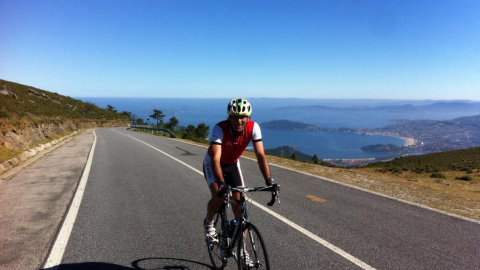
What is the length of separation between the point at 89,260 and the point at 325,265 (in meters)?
3.15

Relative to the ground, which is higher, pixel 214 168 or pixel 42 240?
pixel 214 168

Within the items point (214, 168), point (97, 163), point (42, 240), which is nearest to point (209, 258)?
point (214, 168)

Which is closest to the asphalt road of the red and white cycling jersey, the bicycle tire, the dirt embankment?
the bicycle tire

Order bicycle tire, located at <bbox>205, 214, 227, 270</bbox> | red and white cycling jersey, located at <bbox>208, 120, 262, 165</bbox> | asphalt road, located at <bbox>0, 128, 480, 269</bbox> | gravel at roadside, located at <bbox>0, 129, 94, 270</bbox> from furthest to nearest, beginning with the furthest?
gravel at roadside, located at <bbox>0, 129, 94, 270</bbox>
asphalt road, located at <bbox>0, 128, 480, 269</bbox>
bicycle tire, located at <bbox>205, 214, 227, 270</bbox>
red and white cycling jersey, located at <bbox>208, 120, 262, 165</bbox>

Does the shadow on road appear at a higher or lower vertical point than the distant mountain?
higher

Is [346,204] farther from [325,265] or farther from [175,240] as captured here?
[175,240]

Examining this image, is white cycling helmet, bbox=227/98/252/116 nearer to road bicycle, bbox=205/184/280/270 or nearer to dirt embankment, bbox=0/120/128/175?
road bicycle, bbox=205/184/280/270

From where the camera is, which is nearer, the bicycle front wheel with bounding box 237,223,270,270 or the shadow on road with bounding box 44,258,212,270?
the bicycle front wheel with bounding box 237,223,270,270

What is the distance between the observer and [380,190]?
7387 mm

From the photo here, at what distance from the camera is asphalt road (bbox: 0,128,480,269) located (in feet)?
11.9

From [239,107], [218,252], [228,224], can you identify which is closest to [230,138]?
[239,107]

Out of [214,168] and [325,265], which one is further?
[325,265]

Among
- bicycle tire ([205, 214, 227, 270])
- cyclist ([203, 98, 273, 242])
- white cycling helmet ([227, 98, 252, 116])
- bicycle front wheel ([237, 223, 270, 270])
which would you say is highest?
white cycling helmet ([227, 98, 252, 116])

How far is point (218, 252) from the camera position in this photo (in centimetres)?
351
